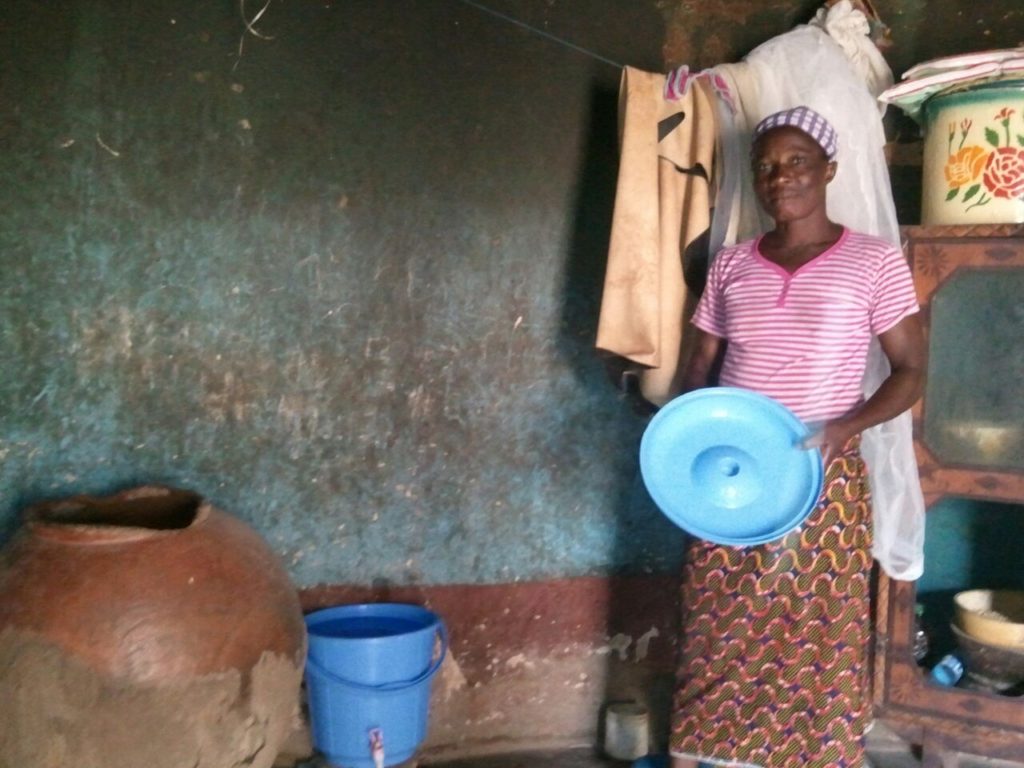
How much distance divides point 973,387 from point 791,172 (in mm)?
673

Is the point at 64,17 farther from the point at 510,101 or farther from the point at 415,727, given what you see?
the point at 415,727

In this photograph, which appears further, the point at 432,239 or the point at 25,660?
the point at 432,239

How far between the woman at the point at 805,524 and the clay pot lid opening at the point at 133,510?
3.52 ft

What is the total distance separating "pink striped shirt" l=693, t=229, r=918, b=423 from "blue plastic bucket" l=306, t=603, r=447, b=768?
0.96 meters

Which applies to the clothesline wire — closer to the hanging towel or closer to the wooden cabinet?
the hanging towel

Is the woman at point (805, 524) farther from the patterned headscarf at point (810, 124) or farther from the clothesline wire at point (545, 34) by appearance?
the clothesline wire at point (545, 34)

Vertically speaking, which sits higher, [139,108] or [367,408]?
[139,108]

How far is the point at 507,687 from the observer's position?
91.7 inches

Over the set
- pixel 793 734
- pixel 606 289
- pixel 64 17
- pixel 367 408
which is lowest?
pixel 793 734

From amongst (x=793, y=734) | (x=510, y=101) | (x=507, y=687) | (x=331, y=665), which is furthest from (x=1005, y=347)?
(x=331, y=665)

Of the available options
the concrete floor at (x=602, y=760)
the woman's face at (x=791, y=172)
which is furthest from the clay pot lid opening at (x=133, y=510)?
the woman's face at (x=791, y=172)

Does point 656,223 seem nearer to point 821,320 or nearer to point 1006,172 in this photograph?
point 821,320

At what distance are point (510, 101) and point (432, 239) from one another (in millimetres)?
395

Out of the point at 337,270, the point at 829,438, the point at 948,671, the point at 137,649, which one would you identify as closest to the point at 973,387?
the point at 829,438
